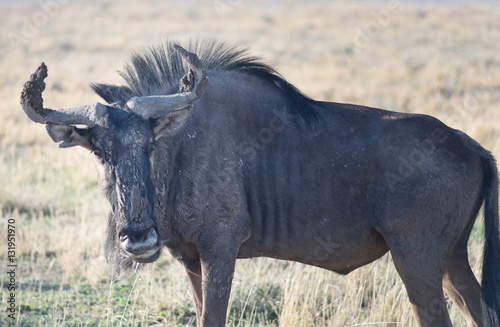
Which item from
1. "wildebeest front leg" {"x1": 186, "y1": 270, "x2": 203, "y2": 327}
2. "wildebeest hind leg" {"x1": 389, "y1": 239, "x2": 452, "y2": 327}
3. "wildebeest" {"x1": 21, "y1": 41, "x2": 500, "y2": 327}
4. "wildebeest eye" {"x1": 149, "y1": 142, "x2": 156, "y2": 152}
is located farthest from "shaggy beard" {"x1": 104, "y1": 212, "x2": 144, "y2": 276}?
"wildebeest hind leg" {"x1": 389, "y1": 239, "x2": 452, "y2": 327}

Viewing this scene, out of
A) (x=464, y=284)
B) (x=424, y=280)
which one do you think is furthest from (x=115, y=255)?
(x=464, y=284)

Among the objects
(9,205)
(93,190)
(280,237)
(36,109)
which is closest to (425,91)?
(93,190)

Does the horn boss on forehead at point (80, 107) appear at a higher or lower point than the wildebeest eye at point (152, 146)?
higher

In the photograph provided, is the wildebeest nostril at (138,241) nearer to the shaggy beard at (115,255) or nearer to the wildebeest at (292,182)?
the wildebeest at (292,182)

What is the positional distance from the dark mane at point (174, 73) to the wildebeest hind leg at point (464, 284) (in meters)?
1.54

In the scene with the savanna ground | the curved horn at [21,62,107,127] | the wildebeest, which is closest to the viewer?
the curved horn at [21,62,107,127]

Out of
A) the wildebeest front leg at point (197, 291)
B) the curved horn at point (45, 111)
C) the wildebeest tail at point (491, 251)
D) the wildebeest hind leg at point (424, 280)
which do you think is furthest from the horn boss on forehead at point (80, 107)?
the wildebeest tail at point (491, 251)

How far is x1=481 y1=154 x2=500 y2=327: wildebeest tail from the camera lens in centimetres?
404

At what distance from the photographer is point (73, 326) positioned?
16.0 ft

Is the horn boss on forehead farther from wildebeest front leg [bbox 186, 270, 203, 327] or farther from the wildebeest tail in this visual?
the wildebeest tail

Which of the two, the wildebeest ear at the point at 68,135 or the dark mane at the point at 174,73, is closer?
the wildebeest ear at the point at 68,135

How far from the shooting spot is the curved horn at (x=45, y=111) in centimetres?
367

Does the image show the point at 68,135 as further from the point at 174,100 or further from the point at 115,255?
the point at 115,255

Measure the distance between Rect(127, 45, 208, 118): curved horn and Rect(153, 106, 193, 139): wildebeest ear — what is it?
0.11ft
